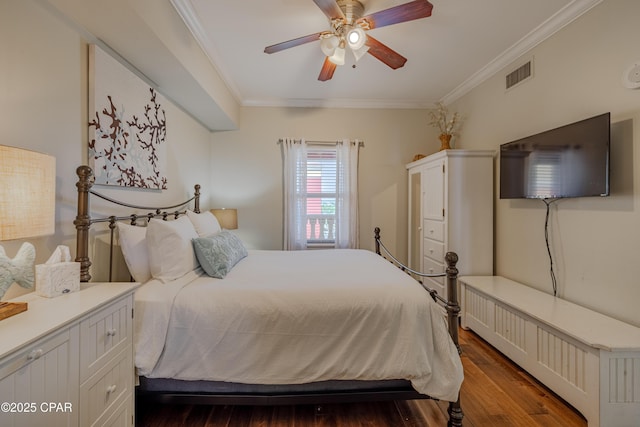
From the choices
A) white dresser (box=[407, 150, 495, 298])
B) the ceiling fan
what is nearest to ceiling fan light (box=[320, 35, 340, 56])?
the ceiling fan

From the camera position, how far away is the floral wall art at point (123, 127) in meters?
1.73

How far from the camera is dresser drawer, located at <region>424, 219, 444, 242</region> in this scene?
3080 mm

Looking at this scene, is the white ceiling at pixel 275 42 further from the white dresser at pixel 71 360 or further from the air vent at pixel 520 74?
the white dresser at pixel 71 360

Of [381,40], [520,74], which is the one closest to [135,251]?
[381,40]

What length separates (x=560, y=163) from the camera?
2.09 meters

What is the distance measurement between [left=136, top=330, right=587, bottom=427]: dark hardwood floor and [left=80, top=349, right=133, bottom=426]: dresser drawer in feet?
1.64

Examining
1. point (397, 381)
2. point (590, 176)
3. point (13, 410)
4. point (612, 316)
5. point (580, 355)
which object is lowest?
point (397, 381)

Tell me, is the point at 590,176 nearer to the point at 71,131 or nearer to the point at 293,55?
the point at 293,55

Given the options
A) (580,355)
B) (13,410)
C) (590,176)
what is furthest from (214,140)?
(580,355)

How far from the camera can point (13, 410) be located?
0.75 m

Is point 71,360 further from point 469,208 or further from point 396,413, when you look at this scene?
point 469,208

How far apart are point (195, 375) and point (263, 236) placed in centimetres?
256

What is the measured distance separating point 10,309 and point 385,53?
2.58 meters

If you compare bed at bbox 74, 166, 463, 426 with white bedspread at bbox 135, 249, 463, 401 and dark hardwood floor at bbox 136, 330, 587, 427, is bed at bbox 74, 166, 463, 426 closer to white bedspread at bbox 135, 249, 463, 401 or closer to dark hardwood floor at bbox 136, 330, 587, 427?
white bedspread at bbox 135, 249, 463, 401
